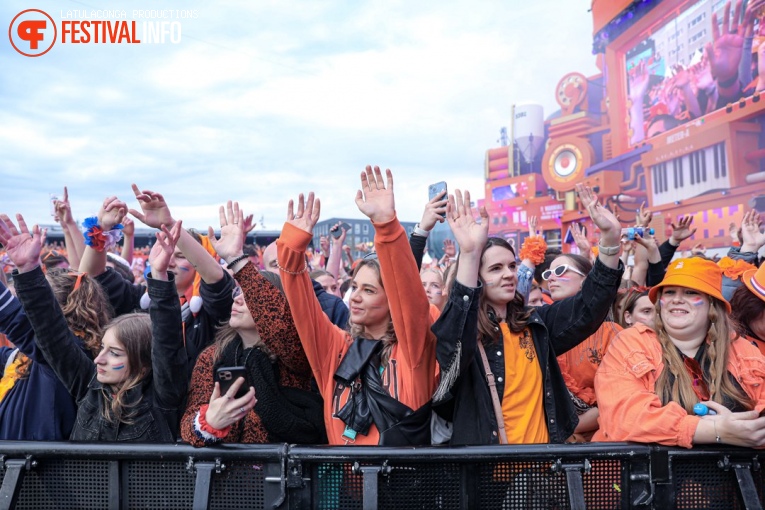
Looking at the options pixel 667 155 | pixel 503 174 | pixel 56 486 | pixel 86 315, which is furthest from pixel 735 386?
pixel 503 174

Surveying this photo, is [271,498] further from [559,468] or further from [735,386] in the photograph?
[735,386]

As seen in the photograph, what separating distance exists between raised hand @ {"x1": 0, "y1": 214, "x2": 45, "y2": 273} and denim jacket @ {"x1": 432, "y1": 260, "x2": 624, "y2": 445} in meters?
1.74

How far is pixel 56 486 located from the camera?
1.87 metres

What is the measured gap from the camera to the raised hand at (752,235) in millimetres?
5011

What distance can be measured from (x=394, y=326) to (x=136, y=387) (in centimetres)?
118

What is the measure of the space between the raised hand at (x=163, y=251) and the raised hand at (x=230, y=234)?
17 centimetres

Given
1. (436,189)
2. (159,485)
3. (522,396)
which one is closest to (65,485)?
(159,485)

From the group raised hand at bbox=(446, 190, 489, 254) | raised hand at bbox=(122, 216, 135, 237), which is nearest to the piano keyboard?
raised hand at bbox=(446, 190, 489, 254)

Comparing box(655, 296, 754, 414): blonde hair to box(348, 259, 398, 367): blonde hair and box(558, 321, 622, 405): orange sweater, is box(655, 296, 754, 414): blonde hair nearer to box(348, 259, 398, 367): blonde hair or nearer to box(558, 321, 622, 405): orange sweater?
box(558, 321, 622, 405): orange sweater

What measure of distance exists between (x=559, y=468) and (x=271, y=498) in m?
0.95

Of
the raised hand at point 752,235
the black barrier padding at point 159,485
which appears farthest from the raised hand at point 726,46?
the black barrier padding at point 159,485

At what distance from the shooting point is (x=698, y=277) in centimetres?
231

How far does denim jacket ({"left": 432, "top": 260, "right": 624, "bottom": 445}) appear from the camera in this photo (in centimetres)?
211

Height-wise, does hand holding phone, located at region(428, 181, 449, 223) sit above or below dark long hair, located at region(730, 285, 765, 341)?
above
